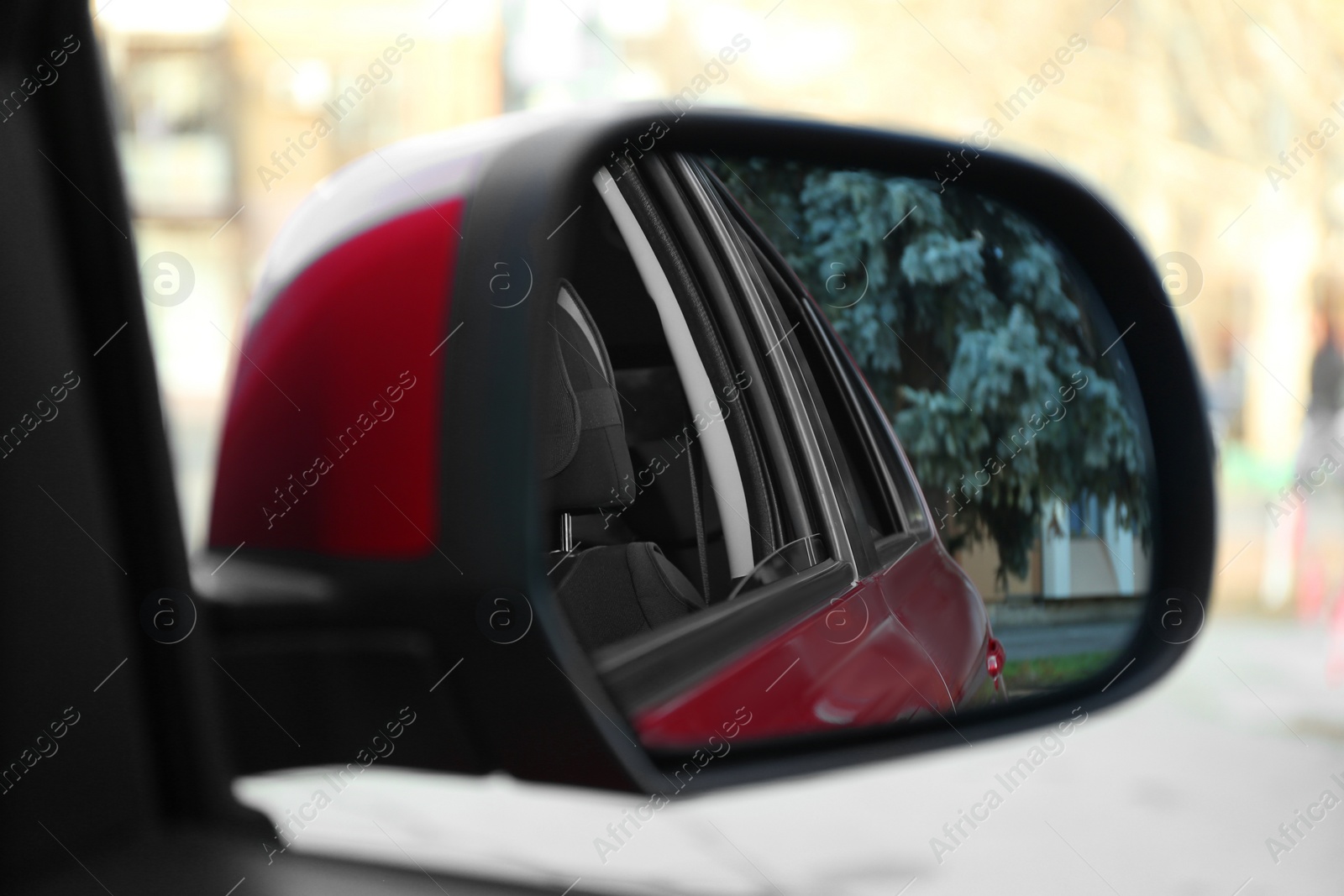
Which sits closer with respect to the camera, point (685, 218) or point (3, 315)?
point (3, 315)

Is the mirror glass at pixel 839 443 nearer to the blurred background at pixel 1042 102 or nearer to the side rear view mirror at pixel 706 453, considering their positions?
the side rear view mirror at pixel 706 453

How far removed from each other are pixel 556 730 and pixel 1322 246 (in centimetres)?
1974

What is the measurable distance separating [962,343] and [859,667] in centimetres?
54

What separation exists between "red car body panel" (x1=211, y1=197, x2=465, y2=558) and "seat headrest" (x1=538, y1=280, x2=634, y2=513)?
0.40 m

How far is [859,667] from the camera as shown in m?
1.65

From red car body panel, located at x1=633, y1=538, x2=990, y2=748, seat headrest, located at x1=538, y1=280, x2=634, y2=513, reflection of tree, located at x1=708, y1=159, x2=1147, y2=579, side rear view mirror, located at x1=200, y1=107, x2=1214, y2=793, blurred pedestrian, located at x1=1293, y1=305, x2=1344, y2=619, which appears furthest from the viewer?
blurred pedestrian, located at x1=1293, y1=305, x2=1344, y2=619

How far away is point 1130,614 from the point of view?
2.09 metres

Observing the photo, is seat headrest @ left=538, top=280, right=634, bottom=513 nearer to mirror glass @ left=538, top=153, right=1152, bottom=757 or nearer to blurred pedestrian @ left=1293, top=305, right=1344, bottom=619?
mirror glass @ left=538, top=153, right=1152, bottom=757

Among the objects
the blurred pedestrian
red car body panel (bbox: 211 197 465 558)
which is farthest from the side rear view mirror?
the blurred pedestrian

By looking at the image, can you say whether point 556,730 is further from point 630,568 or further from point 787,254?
point 787,254

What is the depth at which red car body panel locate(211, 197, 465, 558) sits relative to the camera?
1.06m

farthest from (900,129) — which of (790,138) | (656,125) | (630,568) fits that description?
(630,568)

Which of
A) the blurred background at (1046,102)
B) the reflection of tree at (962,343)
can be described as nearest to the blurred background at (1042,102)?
the blurred background at (1046,102)

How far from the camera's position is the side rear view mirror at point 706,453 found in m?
1.04
